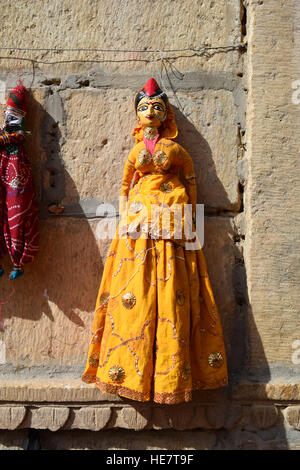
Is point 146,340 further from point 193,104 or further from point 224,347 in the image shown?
point 193,104

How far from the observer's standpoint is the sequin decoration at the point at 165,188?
181 cm

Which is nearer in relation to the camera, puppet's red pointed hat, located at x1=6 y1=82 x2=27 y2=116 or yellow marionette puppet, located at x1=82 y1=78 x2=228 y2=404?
yellow marionette puppet, located at x1=82 y1=78 x2=228 y2=404

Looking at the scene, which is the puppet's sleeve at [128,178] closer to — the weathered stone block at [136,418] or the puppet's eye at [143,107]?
the puppet's eye at [143,107]

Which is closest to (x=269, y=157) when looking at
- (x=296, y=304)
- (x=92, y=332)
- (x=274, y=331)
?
(x=296, y=304)

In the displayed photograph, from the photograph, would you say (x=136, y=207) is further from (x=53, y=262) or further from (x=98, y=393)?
(x=98, y=393)

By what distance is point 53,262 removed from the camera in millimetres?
2006

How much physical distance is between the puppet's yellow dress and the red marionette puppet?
0.41 meters

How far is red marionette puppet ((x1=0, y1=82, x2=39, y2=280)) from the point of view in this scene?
1872 mm

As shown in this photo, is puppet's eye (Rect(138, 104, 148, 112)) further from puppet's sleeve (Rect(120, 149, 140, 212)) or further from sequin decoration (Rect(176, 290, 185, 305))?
sequin decoration (Rect(176, 290, 185, 305))

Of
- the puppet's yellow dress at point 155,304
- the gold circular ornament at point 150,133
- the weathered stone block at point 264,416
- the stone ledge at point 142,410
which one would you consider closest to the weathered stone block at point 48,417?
the stone ledge at point 142,410

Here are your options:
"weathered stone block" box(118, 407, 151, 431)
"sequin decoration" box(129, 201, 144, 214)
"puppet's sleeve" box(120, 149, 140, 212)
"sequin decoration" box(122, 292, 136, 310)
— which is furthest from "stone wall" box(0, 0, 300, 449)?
"sequin decoration" box(122, 292, 136, 310)

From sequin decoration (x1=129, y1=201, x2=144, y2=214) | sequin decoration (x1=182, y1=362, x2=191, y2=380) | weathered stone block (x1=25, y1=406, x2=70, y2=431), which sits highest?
sequin decoration (x1=129, y1=201, x2=144, y2=214)

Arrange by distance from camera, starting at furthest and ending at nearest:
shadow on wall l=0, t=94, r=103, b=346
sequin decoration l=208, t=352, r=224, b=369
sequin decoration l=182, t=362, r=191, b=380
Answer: shadow on wall l=0, t=94, r=103, b=346, sequin decoration l=208, t=352, r=224, b=369, sequin decoration l=182, t=362, r=191, b=380

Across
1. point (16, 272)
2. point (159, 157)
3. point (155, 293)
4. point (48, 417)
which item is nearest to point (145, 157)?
point (159, 157)
